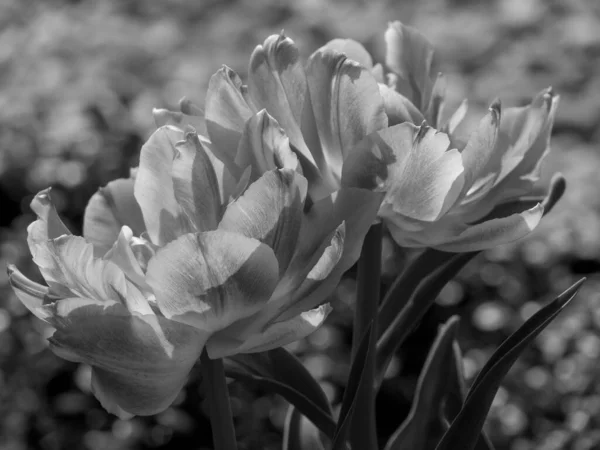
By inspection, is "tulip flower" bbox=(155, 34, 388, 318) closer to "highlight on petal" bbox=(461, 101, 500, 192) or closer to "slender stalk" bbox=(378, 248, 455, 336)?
"highlight on petal" bbox=(461, 101, 500, 192)

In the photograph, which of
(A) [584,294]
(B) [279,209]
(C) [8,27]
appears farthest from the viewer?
(C) [8,27]

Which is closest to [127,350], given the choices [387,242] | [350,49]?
[350,49]

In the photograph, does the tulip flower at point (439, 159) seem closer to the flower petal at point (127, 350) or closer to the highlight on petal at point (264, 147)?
the highlight on petal at point (264, 147)

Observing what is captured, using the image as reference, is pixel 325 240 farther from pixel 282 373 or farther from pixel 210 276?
pixel 282 373

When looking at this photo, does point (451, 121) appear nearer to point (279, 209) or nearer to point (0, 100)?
point (279, 209)

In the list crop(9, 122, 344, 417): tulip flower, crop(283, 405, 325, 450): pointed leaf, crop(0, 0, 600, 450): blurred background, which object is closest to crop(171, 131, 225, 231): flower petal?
crop(9, 122, 344, 417): tulip flower

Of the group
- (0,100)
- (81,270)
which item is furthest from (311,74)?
(0,100)

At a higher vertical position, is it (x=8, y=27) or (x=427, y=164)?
(x=427, y=164)
